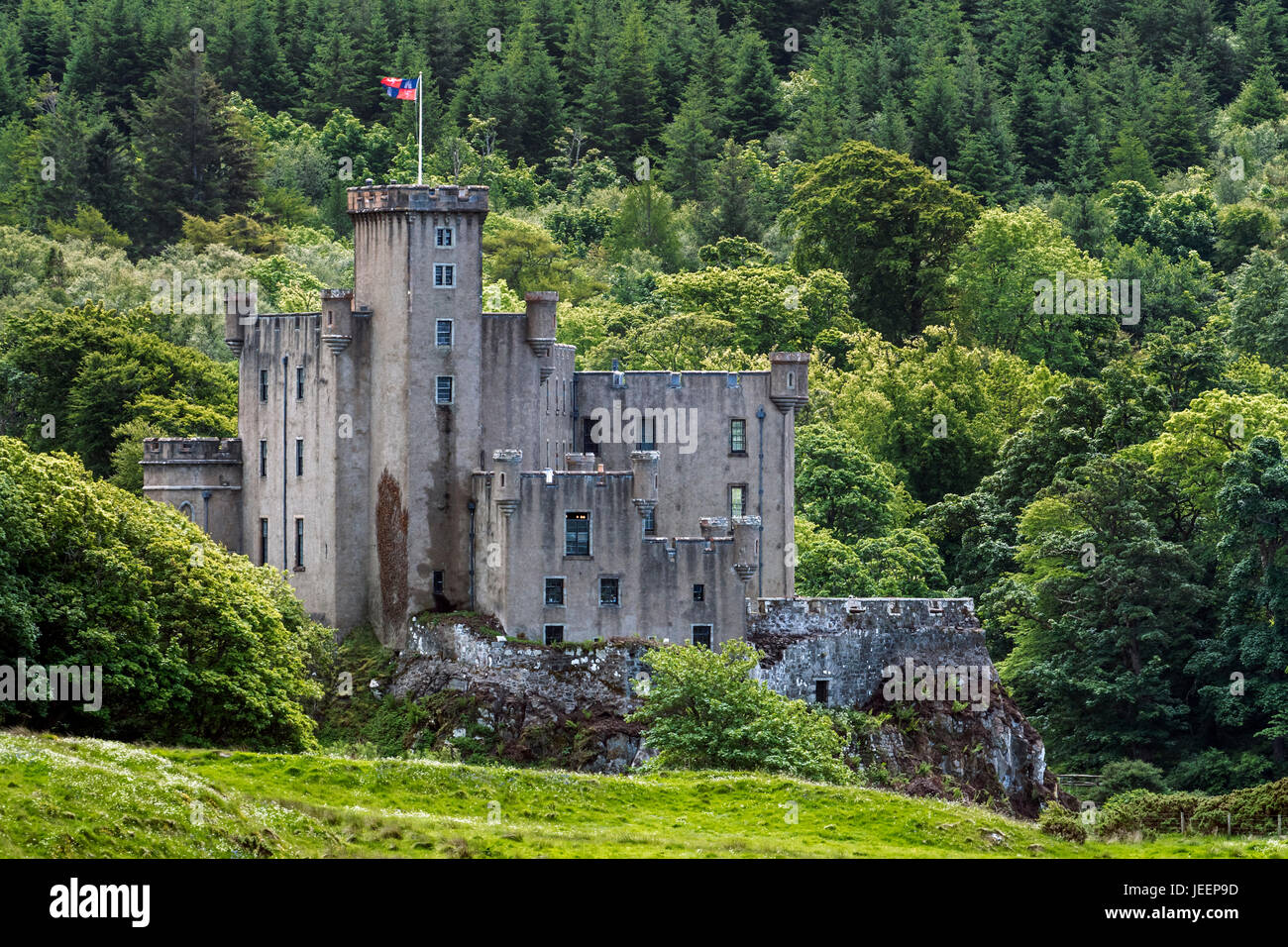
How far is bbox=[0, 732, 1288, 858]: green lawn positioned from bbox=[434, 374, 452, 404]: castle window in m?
22.4

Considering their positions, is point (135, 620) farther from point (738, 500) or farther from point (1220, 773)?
point (1220, 773)

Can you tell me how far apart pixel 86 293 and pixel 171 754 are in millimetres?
78485

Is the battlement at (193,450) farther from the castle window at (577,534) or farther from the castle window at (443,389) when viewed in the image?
the castle window at (577,534)

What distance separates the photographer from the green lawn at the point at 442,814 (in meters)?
54.8

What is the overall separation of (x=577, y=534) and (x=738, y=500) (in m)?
10.8

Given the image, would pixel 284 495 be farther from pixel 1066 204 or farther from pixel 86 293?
pixel 1066 204

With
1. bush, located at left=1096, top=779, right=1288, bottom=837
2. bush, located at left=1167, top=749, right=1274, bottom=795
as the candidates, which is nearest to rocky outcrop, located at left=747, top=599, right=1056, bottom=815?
bush, located at left=1096, top=779, right=1288, bottom=837

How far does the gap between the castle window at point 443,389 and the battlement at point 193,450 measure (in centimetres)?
1039

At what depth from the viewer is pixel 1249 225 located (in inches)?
6969

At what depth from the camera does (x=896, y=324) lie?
160m

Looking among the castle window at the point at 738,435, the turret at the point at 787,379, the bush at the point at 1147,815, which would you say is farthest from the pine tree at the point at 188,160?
the bush at the point at 1147,815

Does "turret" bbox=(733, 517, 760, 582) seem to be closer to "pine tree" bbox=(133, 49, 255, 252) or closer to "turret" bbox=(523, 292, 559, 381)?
"turret" bbox=(523, 292, 559, 381)

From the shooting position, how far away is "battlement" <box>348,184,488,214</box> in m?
89.9
